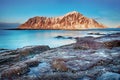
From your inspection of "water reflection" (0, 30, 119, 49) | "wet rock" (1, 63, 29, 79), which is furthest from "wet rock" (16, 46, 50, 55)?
"water reflection" (0, 30, 119, 49)

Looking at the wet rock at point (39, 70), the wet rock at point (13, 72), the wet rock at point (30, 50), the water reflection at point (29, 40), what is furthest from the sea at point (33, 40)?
the wet rock at point (13, 72)

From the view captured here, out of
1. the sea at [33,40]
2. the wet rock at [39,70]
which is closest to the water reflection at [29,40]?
the sea at [33,40]

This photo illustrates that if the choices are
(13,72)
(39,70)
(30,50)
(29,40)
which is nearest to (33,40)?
(29,40)

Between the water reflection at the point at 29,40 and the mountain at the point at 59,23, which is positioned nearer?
the water reflection at the point at 29,40

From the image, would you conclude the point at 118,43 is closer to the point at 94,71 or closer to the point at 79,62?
the point at 79,62

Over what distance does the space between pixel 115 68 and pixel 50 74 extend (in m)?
3.17

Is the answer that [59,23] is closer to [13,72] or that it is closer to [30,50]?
[30,50]

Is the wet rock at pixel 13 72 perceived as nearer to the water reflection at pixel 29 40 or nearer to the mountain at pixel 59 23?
the water reflection at pixel 29 40

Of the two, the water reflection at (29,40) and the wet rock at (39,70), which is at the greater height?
the wet rock at (39,70)

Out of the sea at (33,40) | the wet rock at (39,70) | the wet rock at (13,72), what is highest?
the wet rock at (13,72)

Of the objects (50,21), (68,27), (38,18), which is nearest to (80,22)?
(68,27)

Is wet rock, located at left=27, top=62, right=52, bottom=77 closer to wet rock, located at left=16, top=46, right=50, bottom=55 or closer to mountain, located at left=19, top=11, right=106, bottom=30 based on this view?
wet rock, located at left=16, top=46, right=50, bottom=55

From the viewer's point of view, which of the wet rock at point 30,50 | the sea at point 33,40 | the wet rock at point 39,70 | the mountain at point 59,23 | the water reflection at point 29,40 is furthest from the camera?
the mountain at point 59,23

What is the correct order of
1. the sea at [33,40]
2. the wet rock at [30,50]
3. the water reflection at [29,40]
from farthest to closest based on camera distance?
the water reflection at [29,40]
the sea at [33,40]
the wet rock at [30,50]
